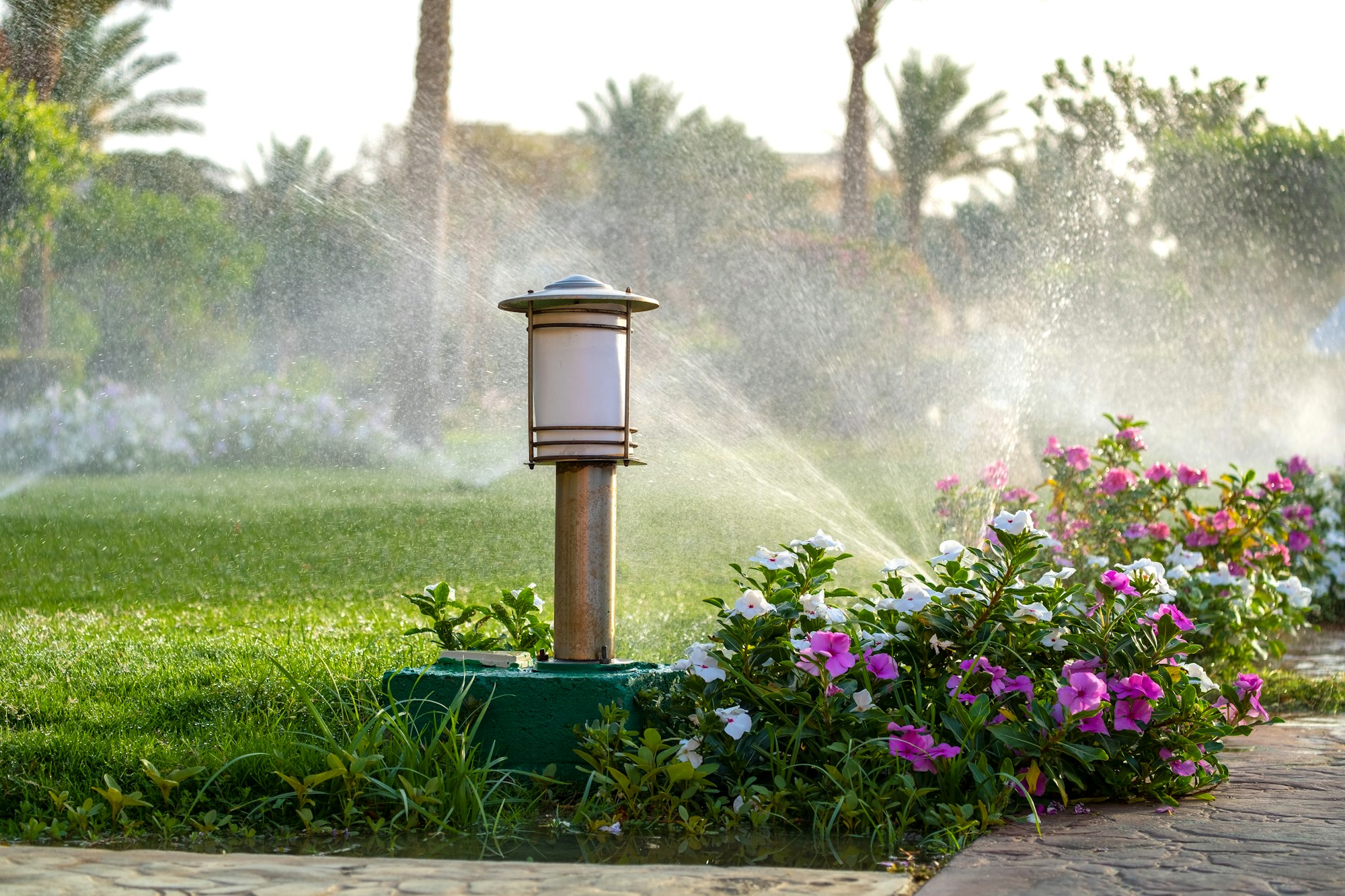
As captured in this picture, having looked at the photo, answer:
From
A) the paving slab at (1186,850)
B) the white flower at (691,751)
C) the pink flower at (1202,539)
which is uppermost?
the pink flower at (1202,539)

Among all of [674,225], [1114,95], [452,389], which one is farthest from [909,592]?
[1114,95]

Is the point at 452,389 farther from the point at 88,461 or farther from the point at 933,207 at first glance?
the point at 933,207

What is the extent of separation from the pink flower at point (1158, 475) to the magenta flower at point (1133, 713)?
269cm

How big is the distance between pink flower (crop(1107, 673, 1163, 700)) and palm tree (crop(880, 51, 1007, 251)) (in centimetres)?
1561

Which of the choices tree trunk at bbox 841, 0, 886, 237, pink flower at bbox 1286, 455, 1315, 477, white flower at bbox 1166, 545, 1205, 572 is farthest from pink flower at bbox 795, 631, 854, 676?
tree trunk at bbox 841, 0, 886, 237

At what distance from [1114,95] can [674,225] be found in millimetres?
6217

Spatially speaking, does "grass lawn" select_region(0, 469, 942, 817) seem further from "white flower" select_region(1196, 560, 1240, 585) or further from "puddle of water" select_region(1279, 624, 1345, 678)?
"puddle of water" select_region(1279, 624, 1345, 678)

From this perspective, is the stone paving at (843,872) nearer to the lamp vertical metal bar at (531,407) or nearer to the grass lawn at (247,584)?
the grass lawn at (247,584)

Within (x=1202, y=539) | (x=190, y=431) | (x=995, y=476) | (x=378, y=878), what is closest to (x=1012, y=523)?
(x=378, y=878)

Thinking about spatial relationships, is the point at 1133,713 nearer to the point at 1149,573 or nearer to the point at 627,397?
the point at 1149,573

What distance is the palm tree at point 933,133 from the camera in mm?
18375

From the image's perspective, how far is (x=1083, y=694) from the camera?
2.96 m

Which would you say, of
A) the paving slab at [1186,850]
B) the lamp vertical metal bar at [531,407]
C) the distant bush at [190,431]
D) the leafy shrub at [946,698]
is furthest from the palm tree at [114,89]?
the paving slab at [1186,850]

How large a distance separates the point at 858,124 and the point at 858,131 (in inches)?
2.8
